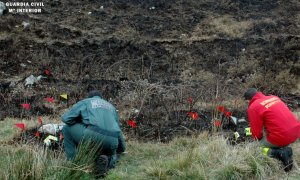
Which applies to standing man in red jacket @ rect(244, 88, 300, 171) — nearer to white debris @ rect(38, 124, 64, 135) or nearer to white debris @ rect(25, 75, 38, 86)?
white debris @ rect(38, 124, 64, 135)

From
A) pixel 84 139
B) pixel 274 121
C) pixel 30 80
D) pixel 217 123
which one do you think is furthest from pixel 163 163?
pixel 30 80

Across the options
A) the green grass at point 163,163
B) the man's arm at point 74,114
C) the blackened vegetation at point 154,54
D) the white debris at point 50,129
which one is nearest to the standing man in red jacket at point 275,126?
the green grass at point 163,163

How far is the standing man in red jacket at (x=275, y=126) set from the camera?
662cm

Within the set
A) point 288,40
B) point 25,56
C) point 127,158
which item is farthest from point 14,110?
point 288,40

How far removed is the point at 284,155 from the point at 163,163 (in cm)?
165

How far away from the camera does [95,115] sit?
648 centimetres

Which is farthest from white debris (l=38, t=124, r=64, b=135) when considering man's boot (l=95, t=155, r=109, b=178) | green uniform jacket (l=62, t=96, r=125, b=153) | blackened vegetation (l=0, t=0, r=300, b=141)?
man's boot (l=95, t=155, r=109, b=178)

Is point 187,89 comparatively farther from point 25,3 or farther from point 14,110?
point 25,3

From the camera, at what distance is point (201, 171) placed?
6129mm

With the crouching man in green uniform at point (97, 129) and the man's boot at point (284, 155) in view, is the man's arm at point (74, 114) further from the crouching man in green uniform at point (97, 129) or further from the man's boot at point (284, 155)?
the man's boot at point (284, 155)

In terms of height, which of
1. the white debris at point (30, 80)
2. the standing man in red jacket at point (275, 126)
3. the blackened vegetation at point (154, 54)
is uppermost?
the standing man in red jacket at point (275, 126)

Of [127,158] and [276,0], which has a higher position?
[276,0]

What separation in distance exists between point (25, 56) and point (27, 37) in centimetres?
116

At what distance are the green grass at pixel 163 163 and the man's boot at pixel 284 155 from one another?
0.29ft
